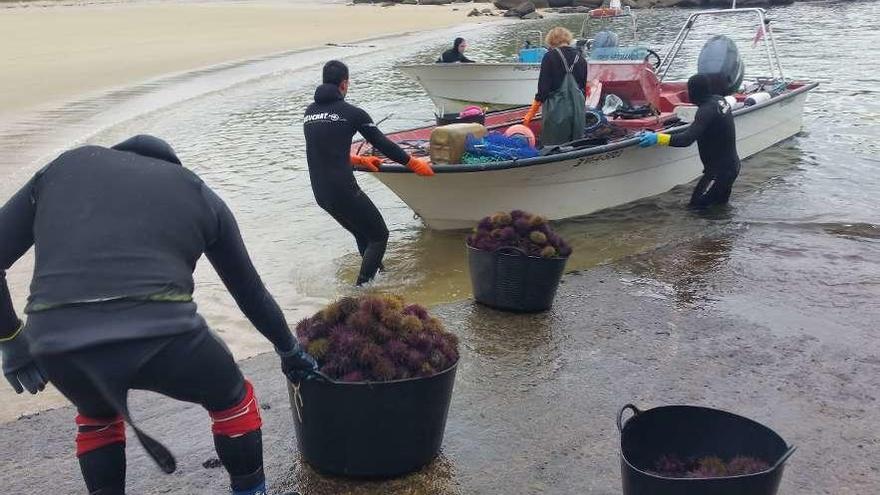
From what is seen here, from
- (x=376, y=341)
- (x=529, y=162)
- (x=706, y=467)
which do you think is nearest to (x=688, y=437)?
(x=706, y=467)

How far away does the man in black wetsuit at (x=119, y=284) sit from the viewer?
105 inches

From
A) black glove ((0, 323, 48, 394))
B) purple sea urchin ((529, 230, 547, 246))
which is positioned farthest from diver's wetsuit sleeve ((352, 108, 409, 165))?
black glove ((0, 323, 48, 394))

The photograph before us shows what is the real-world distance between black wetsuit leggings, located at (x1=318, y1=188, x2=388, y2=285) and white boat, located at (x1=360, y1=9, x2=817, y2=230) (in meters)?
0.70

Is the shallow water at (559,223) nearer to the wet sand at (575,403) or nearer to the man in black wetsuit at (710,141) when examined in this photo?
the man in black wetsuit at (710,141)

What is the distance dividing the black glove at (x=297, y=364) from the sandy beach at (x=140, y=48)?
7.35 ft

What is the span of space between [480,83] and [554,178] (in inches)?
313

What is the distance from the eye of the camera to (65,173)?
277 centimetres

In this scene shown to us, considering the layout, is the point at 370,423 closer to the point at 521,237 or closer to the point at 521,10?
the point at 521,237

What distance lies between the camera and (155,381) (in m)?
2.84

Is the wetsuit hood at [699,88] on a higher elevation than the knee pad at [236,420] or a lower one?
lower

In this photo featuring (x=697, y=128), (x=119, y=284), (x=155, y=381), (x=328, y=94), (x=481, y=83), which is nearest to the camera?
(x=119, y=284)

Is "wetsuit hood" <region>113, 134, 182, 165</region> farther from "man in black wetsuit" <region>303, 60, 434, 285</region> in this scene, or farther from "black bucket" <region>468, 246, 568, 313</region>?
"man in black wetsuit" <region>303, 60, 434, 285</region>

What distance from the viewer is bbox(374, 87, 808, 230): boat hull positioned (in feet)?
27.1

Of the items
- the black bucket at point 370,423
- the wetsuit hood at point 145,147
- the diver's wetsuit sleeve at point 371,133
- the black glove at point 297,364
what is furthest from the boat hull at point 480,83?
the wetsuit hood at point 145,147
